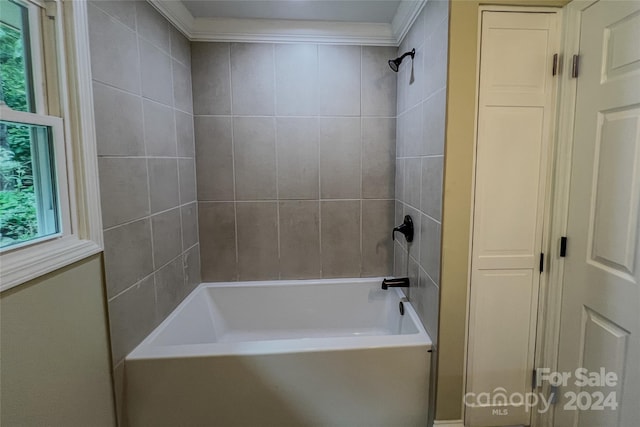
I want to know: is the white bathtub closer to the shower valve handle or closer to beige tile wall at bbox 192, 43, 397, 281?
the shower valve handle

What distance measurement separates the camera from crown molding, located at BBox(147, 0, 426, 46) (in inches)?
81.7

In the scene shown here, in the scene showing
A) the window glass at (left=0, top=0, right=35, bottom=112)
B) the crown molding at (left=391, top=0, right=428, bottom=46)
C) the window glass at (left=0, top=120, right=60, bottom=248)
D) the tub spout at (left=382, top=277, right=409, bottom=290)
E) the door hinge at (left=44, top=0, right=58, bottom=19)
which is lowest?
the tub spout at (left=382, top=277, right=409, bottom=290)

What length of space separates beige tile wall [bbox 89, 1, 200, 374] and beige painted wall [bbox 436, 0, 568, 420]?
1447 mm

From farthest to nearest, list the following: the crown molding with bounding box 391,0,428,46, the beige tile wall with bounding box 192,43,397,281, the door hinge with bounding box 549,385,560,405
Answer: the beige tile wall with bounding box 192,43,397,281
the crown molding with bounding box 391,0,428,46
the door hinge with bounding box 549,385,560,405

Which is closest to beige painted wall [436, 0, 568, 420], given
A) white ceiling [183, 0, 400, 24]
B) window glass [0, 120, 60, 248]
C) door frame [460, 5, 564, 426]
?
door frame [460, 5, 564, 426]

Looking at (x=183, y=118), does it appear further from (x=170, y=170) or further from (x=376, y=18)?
(x=376, y=18)

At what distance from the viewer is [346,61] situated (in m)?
2.19

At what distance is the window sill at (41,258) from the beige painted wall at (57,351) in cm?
3

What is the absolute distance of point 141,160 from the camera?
1.57m

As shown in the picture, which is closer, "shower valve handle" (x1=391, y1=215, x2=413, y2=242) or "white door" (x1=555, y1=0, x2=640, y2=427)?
Result: "white door" (x1=555, y1=0, x2=640, y2=427)

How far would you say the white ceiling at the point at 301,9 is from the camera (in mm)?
1874

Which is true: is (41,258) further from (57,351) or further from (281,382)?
(281,382)

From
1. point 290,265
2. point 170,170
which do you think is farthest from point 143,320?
point 290,265

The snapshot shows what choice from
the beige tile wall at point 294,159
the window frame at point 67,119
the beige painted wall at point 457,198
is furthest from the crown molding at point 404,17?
the window frame at point 67,119
